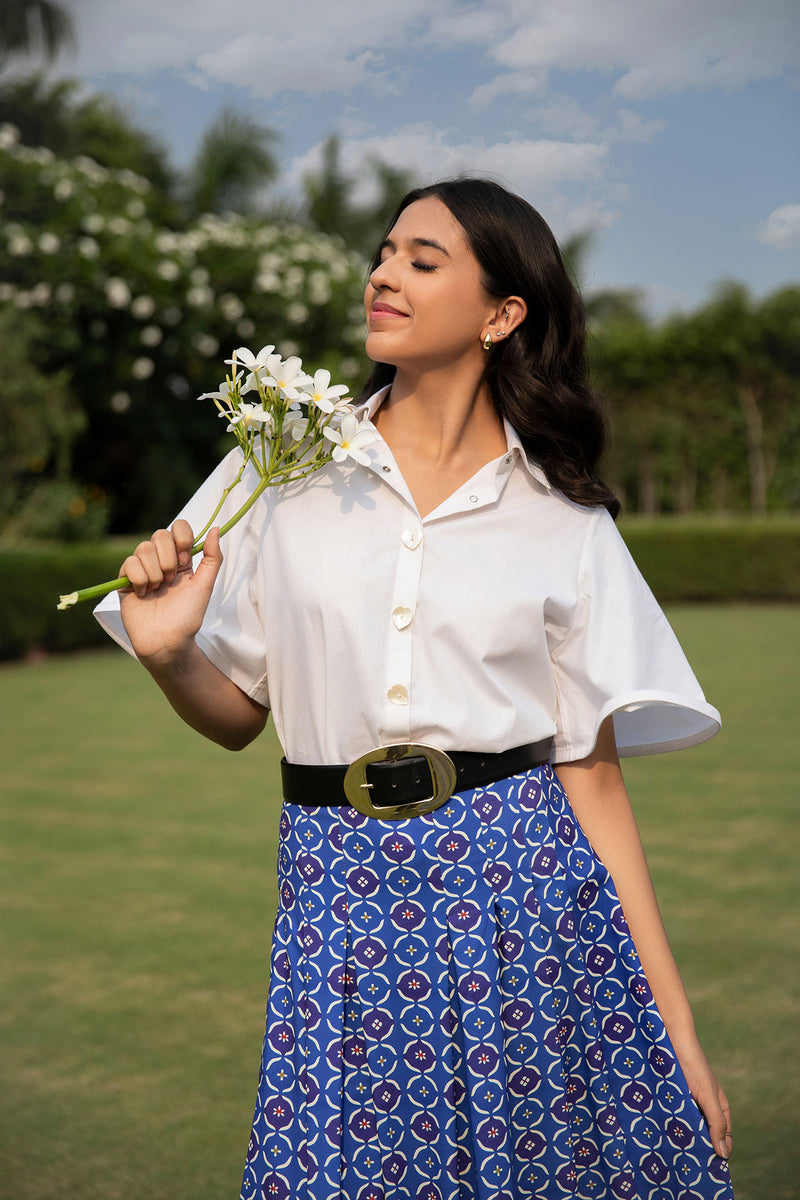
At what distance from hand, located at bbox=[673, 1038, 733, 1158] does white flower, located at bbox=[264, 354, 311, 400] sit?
3.18 feet

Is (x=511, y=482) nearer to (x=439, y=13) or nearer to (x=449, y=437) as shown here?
(x=449, y=437)

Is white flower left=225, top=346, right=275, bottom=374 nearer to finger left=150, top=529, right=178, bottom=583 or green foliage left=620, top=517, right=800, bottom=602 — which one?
finger left=150, top=529, right=178, bottom=583

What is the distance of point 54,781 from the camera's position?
5.91 m

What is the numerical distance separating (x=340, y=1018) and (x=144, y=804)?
418cm

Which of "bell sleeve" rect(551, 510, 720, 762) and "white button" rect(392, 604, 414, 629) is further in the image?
"bell sleeve" rect(551, 510, 720, 762)

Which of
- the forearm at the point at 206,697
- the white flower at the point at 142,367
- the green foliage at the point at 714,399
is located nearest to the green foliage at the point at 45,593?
the white flower at the point at 142,367

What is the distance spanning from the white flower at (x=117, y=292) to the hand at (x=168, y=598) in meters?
11.8

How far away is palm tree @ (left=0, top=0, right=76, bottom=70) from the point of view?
1481cm

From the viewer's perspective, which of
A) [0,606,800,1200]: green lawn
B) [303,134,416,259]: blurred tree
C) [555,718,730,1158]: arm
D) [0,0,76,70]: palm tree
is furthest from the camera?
[303,134,416,259]: blurred tree

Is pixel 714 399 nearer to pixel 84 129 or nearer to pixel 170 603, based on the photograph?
pixel 84 129

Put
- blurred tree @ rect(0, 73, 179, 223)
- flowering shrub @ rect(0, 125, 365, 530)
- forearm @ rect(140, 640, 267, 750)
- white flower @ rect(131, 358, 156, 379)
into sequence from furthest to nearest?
blurred tree @ rect(0, 73, 179, 223), white flower @ rect(131, 358, 156, 379), flowering shrub @ rect(0, 125, 365, 530), forearm @ rect(140, 640, 267, 750)

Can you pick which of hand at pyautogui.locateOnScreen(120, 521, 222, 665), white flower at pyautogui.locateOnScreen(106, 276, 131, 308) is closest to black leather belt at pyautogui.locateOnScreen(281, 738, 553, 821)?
hand at pyautogui.locateOnScreen(120, 521, 222, 665)

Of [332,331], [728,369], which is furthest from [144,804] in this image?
[728,369]

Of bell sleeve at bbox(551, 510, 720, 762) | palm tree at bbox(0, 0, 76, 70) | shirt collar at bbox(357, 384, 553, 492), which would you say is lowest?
bell sleeve at bbox(551, 510, 720, 762)
